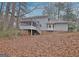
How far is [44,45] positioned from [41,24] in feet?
0.80

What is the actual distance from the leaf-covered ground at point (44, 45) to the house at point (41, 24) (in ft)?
0.20

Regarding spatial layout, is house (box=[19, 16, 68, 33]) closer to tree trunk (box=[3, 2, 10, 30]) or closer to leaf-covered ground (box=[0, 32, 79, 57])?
leaf-covered ground (box=[0, 32, 79, 57])

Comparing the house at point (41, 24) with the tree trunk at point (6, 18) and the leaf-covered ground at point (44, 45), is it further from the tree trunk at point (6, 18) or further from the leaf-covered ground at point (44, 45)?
the tree trunk at point (6, 18)

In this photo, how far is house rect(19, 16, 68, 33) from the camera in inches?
109

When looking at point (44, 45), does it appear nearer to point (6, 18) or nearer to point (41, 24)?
point (41, 24)

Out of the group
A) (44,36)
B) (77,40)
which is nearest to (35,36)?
(44,36)

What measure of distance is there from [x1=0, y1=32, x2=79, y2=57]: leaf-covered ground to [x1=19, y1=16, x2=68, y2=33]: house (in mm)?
62

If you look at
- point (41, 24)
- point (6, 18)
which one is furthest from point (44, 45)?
point (6, 18)

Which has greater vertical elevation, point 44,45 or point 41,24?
point 41,24

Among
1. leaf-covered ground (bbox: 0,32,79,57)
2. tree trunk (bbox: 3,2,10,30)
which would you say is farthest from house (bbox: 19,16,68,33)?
tree trunk (bbox: 3,2,10,30)

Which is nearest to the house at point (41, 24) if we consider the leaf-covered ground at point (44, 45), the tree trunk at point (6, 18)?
the leaf-covered ground at point (44, 45)

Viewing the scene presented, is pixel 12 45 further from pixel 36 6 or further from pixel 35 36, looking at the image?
pixel 36 6

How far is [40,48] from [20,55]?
0.24 metres

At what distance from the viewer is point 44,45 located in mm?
2766
